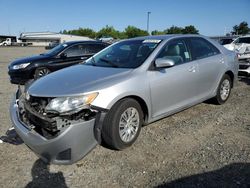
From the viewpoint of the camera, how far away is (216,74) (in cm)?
573

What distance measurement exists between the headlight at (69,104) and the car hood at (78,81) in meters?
0.07

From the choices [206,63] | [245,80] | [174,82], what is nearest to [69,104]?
[174,82]

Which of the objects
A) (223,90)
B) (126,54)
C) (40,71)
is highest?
(126,54)

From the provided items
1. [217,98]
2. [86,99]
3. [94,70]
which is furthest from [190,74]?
[86,99]

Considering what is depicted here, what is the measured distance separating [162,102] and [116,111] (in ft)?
3.38

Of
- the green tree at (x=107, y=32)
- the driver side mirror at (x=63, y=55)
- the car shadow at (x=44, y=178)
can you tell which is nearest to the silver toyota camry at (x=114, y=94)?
the car shadow at (x=44, y=178)

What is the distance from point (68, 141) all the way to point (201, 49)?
3449 millimetres

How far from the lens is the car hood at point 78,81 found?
3.66m

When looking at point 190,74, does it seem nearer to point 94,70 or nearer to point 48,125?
point 94,70

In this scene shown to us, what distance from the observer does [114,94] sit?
3752 millimetres

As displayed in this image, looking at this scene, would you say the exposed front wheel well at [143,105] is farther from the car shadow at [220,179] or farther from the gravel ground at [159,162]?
the car shadow at [220,179]

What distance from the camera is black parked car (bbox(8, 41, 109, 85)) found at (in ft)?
29.8

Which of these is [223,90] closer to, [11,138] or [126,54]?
[126,54]

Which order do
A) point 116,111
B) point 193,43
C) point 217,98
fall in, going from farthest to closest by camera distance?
point 217,98 < point 193,43 < point 116,111
